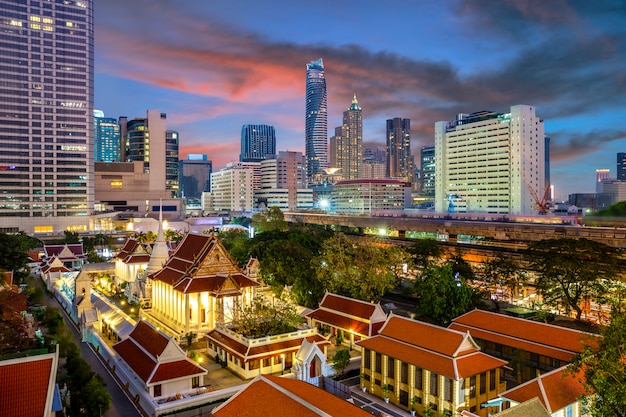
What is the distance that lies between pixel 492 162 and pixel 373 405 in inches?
5393

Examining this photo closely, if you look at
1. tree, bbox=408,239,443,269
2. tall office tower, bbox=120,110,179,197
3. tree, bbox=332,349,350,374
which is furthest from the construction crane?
tree, bbox=332,349,350,374

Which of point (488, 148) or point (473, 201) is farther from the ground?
point (488, 148)

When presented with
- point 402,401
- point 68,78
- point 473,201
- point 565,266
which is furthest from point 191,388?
point 473,201

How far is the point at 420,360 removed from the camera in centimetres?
2867

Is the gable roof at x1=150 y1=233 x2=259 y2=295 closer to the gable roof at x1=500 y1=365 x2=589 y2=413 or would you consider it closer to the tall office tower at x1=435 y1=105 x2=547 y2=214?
the gable roof at x1=500 y1=365 x2=589 y2=413

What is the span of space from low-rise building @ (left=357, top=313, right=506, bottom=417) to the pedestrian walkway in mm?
434

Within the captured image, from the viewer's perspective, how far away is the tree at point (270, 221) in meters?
109

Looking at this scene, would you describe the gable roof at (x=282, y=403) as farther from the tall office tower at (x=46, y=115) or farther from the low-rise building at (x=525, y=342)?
the tall office tower at (x=46, y=115)

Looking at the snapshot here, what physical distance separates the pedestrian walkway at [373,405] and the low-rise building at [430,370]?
43cm

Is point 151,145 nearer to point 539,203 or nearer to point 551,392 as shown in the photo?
point 539,203

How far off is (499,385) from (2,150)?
119004 mm

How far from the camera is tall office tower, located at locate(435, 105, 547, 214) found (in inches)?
5689

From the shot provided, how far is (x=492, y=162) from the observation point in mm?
152750

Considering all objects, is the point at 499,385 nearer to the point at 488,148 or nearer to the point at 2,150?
the point at 2,150
